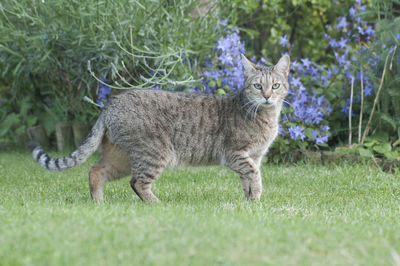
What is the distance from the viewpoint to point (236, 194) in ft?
16.8

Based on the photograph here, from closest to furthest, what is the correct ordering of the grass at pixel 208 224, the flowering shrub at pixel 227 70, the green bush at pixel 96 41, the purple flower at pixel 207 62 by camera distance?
the grass at pixel 208 224, the green bush at pixel 96 41, the flowering shrub at pixel 227 70, the purple flower at pixel 207 62

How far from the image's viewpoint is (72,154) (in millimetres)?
4609

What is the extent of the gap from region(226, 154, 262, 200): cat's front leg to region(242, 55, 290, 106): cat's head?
588mm

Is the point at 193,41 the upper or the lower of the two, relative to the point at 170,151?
upper

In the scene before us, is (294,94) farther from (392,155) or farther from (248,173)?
(248,173)

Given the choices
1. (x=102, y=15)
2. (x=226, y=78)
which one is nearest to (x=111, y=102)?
(x=102, y=15)

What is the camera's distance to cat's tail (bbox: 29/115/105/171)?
451cm

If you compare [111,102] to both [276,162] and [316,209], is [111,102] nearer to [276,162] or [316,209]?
[316,209]

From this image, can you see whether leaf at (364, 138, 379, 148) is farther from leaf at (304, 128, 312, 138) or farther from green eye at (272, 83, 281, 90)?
green eye at (272, 83, 281, 90)

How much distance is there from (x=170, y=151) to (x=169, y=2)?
218cm

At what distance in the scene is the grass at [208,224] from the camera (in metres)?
2.78

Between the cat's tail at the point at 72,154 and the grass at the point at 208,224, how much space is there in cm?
32

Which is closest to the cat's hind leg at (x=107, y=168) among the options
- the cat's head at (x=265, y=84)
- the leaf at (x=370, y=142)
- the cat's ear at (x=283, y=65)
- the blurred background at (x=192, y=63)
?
the blurred background at (x=192, y=63)

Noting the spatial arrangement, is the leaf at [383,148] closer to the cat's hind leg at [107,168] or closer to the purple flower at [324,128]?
the purple flower at [324,128]
